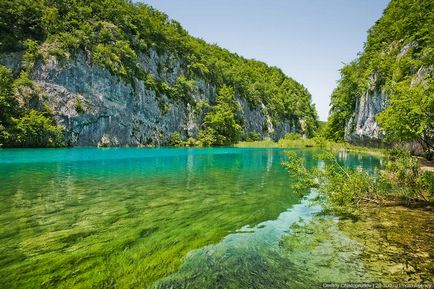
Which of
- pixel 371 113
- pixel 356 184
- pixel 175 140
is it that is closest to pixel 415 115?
pixel 356 184

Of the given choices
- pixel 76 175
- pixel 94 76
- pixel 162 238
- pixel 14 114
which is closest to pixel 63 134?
pixel 14 114

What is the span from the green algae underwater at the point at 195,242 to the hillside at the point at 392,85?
280 inches

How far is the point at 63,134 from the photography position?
49844 millimetres

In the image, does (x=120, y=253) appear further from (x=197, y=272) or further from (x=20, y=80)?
(x=20, y=80)

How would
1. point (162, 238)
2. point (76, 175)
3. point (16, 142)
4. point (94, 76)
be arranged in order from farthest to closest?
point (94, 76)
point (16, 142)
point (76, 175)
point (162, 238)

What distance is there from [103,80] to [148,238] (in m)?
56.0

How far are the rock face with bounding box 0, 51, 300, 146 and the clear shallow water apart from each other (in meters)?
40.8

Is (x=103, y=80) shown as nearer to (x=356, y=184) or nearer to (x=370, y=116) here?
(x=370, y=116)

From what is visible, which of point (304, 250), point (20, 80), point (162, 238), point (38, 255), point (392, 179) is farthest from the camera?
point (20, 80)

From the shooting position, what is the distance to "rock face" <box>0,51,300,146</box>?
1997 inches

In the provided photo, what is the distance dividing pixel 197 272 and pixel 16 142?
154 ft

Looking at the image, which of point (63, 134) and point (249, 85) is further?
point (249, 85)

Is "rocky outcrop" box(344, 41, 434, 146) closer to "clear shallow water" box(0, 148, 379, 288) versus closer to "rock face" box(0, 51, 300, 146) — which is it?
"clear shallow water" box(0, 148, 379, 288)

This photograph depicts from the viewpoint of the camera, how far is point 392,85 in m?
21.6
